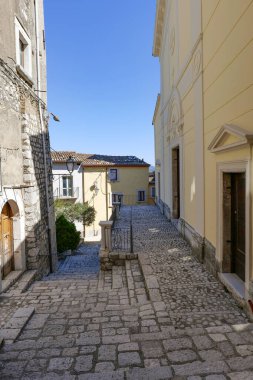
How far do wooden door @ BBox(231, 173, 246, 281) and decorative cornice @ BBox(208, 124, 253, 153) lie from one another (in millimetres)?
564

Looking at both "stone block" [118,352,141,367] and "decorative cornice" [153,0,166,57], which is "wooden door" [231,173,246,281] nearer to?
"stone block" [118,352,141,367]

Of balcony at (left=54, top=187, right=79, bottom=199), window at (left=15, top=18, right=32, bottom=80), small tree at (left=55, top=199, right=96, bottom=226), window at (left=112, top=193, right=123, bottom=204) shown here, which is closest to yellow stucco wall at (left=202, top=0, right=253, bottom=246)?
window at (left=15, top=18, right=32, bottom=80)

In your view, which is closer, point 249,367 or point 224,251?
point 249,367

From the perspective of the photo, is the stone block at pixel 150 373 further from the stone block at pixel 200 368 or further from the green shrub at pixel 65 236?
the green shrub at pixel 65 236

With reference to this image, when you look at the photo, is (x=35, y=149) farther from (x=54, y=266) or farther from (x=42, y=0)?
(x=42, y=0)

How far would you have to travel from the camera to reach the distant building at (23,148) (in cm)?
614

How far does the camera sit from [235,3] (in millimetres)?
4305

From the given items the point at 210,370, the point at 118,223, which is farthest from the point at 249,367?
the point at 118,223

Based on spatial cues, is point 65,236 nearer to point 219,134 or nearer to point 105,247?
point 105,247

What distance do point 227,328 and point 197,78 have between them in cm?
551

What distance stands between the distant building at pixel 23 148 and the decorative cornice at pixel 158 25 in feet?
18.6

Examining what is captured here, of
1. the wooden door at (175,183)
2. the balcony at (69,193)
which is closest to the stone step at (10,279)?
the wooden door at (175,183)

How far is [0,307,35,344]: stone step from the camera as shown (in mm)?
3617

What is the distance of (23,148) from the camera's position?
727 cm
